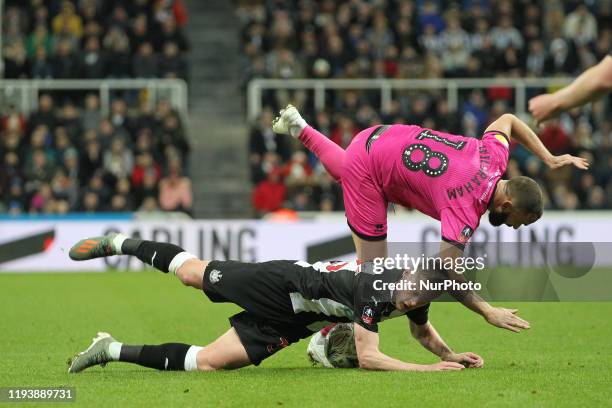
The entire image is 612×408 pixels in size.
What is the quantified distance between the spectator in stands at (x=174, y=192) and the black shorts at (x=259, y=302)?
11522mm

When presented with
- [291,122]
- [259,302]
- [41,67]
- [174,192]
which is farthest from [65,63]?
[259,302]

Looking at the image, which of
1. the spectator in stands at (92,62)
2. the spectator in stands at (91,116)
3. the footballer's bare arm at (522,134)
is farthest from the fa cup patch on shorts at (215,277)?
the spectator in stands at (92,62)

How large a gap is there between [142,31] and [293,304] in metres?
15.3

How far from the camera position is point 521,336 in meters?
10.7

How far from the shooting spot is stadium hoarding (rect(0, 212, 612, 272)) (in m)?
18.1

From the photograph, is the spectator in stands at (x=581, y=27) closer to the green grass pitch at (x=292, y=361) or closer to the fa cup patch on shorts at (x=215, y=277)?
the green grass pitch at (x=292, y=361)

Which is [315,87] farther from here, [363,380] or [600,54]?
[363,380]

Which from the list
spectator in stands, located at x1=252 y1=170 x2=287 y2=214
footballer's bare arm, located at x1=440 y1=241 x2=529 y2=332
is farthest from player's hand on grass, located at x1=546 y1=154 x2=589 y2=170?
spectator in stands, located at x1=252 y1=170 x2=287 y2=214

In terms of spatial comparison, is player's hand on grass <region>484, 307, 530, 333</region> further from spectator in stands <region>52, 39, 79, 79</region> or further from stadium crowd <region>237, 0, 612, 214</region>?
spectator in stands <region>52, 39, 79, 79</region>

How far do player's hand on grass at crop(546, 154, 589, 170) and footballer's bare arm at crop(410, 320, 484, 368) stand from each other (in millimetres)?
1576

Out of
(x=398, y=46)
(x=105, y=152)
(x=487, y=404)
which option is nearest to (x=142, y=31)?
(x=105, y=152)

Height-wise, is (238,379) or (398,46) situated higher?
(398,46)

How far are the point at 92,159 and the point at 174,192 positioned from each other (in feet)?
5.26

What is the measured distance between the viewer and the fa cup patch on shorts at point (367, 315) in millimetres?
7859
